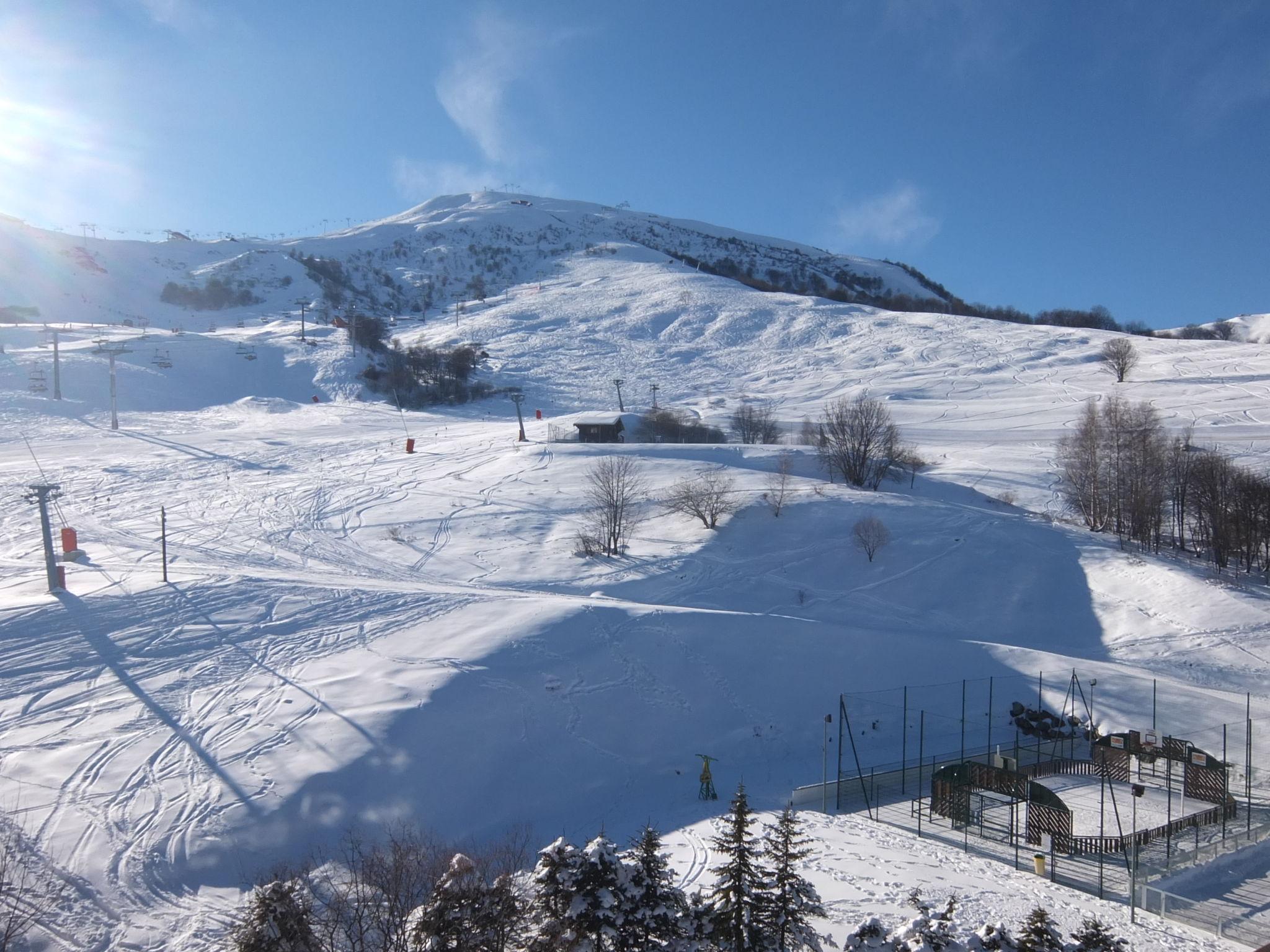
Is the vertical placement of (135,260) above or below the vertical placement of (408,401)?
above

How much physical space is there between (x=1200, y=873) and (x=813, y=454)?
3436 cm

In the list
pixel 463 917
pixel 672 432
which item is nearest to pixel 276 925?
pixel 463 917

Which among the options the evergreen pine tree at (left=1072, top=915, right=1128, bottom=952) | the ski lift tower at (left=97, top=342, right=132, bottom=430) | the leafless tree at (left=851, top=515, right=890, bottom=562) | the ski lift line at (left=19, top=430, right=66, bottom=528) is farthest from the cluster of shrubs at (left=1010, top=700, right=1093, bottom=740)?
the ski lift tower at (left=97, top=342, right=132, bottom=430)

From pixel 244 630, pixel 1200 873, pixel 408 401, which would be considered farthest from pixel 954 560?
pixel 408 401

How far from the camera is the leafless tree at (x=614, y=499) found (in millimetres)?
37781

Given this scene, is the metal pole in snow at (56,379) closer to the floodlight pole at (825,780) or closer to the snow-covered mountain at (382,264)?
the snow-covered mountain at (382,264)

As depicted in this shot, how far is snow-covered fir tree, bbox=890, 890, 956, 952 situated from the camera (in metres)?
8.59

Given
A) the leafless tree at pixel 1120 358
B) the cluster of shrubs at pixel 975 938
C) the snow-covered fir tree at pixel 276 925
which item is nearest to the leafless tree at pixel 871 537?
the cluster of shrubs at pixel 975 938

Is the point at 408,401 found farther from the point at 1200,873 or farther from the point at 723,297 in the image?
the point at 1200,873

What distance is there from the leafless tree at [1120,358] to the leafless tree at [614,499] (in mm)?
51390

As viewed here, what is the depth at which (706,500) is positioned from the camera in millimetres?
39750

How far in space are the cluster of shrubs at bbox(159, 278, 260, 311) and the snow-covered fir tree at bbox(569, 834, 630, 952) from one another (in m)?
124

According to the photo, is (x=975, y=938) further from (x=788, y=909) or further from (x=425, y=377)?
(x=425, y=377)

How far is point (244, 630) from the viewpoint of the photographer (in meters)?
25.0
